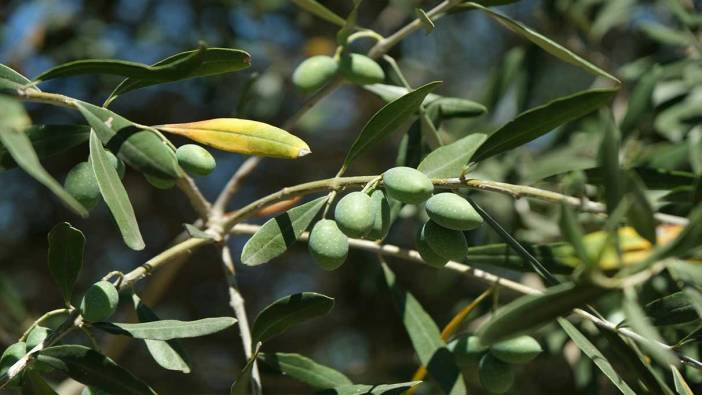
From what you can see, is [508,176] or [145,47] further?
[145,47]

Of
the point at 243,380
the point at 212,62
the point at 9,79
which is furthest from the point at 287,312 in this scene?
the point at 9,79

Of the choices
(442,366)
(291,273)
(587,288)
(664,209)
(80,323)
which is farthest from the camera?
(291,273)

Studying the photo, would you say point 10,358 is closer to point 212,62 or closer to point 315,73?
point 212,62

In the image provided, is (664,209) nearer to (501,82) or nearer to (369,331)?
(501,82)

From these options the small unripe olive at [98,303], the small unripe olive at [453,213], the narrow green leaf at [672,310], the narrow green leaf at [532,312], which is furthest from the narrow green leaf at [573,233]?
the small unripe olive at [98,303]

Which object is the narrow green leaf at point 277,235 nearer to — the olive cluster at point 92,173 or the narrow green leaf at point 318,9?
the olive cluster at point 92,173

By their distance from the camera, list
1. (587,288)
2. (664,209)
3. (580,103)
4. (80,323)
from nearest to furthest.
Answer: (587,288), (580,103), (80,323), (664,209)

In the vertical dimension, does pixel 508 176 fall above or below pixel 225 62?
below

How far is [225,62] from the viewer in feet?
3.25

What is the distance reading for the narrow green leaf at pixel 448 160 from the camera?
0.97 metres

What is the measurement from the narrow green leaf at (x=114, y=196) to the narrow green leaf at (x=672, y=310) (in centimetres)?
66

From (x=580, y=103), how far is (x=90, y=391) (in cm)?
70

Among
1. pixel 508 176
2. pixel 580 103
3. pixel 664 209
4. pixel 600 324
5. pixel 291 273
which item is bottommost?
pixel 291 273

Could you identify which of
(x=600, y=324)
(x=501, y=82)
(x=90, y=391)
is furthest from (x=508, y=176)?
(x=90, y=391)
